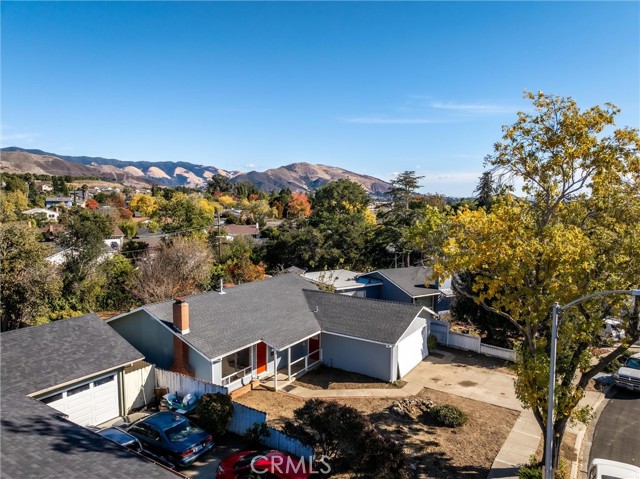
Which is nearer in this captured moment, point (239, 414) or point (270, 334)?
point (239, 414)

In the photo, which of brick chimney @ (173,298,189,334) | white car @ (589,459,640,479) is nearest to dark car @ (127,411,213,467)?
brick chimney @ (173,298,189,334)

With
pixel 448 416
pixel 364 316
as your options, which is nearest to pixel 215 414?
pixel 448 416

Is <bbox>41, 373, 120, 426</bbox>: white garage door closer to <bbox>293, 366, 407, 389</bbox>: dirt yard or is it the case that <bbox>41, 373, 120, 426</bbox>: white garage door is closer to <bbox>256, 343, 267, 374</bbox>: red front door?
<bbox>256, 343, 267, 374</bbox>: red front door

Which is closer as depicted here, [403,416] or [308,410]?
[308,410]

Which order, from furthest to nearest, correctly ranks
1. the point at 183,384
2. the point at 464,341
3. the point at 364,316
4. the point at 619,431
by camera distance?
the point at 464,341, the point at 364,316, the point at 183,384, the point at 619,431

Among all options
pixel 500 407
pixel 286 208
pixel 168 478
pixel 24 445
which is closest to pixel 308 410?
pixel 168 478

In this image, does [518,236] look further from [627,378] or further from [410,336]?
[627,378]

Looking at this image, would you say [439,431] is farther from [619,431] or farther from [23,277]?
[23,277]
